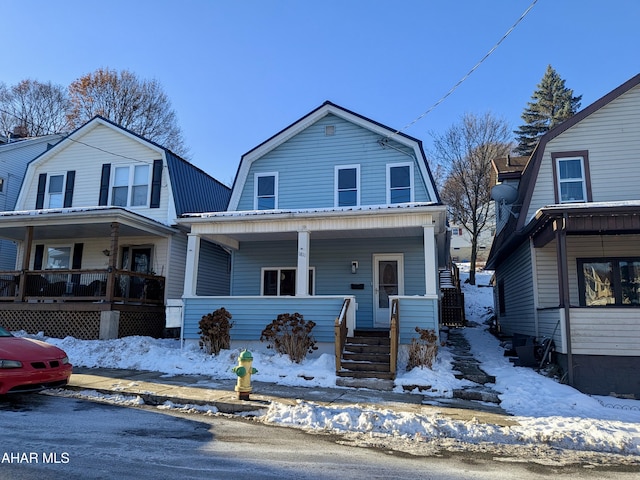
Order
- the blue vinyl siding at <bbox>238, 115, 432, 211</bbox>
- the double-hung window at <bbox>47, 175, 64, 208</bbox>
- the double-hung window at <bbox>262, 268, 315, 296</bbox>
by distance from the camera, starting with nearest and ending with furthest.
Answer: the blue vinyl siding at <bbox>238, 115, 432, 211</bbox>, the double-hung window at <bbox>262, 268, 315, 296</bbox>, the double-hung window at <bbox>47, 175, 64, 208</bbox>

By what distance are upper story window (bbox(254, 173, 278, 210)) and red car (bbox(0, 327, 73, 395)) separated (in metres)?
8.13

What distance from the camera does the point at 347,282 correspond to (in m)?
13.8

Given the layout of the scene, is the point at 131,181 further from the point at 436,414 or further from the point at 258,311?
the point at 436,414

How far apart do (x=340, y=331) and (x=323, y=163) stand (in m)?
6.60

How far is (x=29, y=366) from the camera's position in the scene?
698 cm

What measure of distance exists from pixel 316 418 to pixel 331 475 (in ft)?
6.80

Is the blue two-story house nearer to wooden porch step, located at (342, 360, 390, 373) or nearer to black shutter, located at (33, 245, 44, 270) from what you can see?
wooden porch step, located at (342, 360, 390, 373)

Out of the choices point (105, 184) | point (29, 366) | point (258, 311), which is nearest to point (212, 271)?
point (105, 184)

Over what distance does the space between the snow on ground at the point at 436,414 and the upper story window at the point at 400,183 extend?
4637 millimetres

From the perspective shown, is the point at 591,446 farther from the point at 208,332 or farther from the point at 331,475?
the point at 208,332

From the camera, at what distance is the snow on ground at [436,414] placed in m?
5.70

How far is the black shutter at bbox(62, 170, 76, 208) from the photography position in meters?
17.2

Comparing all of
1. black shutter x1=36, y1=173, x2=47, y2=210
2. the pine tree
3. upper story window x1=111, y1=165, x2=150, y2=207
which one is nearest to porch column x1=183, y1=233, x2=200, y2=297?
upper story window x1=111, y1=165, x2=150, y2=207

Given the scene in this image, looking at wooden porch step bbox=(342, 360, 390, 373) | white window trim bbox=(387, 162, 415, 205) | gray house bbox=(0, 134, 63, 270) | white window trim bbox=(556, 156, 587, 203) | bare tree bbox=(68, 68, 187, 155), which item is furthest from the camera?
bare tree bbox=(68, 68, 187, 155)
